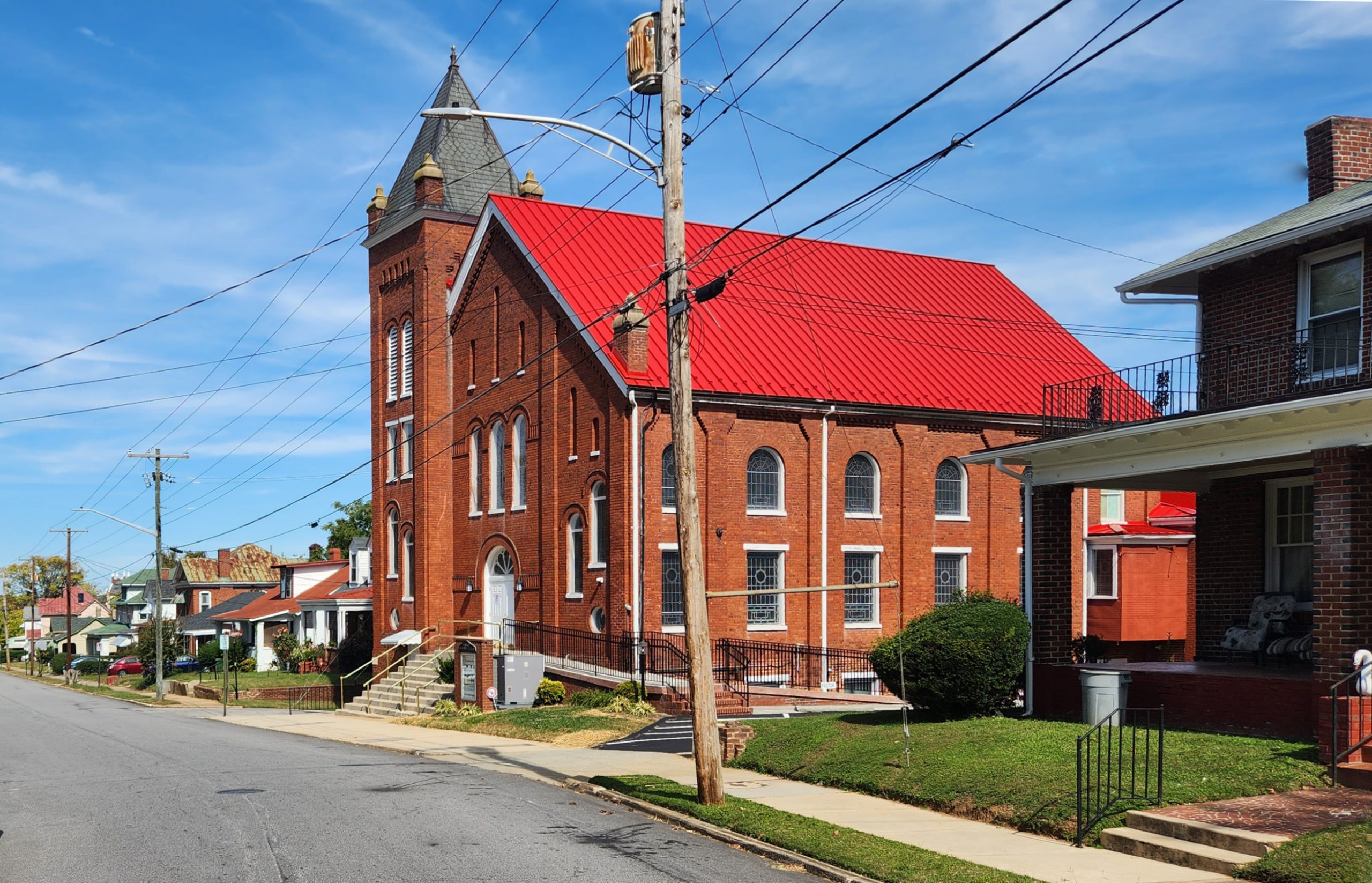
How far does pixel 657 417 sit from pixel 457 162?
17405 millimetres

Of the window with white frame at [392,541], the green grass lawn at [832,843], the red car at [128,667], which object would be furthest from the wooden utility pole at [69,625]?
the green grass lawn at [832,843]

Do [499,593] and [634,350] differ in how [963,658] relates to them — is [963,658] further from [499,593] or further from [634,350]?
[499,593]

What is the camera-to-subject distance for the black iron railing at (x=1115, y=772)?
1269 centimetres

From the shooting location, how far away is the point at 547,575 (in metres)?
34.8

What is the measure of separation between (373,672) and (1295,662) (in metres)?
33.7

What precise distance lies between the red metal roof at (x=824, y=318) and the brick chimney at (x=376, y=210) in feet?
32.0

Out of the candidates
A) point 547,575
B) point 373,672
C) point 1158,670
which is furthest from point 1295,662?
point 373,672

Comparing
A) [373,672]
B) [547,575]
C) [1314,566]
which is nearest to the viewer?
[1314,566]

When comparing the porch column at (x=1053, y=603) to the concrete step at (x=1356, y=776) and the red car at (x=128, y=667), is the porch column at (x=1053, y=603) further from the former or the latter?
the red car at (x=128, y=667)

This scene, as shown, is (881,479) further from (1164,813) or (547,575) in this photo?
(1164,813)

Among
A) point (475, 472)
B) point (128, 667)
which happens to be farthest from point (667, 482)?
point (128, 667)

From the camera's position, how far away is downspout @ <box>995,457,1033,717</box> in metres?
19.5

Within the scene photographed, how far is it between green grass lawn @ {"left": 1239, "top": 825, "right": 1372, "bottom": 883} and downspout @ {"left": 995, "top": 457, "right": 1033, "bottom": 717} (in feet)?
28.1

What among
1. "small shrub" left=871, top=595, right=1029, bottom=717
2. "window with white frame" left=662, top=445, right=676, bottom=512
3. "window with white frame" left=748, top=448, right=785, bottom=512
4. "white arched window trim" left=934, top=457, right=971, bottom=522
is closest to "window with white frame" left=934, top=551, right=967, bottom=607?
"white arched window trim" left=934, top=457, right=971, bottom=522
